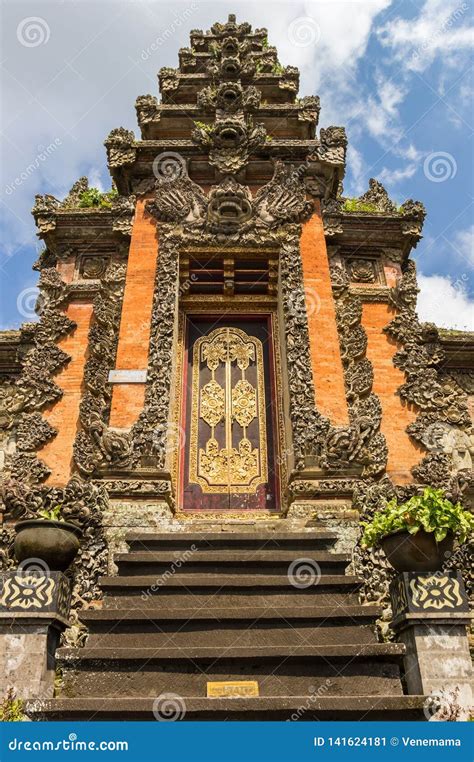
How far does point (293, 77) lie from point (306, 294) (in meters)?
7.50

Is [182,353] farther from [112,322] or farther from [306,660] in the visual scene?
[306,660]

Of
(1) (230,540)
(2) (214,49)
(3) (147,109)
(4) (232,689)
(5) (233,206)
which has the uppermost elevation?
(2) (214,49)

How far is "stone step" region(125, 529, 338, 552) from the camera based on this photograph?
24.6 feet

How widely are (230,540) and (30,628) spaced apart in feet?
8.78

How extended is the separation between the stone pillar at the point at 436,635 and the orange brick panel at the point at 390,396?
4.08m

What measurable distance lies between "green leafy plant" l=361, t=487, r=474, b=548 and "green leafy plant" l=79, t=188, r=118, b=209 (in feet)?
32.1

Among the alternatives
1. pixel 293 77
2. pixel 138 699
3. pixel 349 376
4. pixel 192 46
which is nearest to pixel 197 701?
pixel 138 699

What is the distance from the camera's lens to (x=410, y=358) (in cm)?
1098

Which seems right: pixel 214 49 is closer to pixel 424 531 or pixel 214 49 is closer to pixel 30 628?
pixel 424 531

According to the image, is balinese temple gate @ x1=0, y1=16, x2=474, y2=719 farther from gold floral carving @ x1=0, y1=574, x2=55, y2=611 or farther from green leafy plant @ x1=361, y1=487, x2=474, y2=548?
green leafy plant @ x1=361, y1=487, x2=474, y2=548

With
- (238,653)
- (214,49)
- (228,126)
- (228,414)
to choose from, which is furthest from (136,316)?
(214,49)

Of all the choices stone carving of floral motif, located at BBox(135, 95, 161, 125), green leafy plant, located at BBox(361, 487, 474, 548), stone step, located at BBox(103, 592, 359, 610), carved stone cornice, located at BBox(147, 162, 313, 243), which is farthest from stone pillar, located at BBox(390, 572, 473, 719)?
stone carving of floral motif, located at BBox(135, 95, 161, 125)

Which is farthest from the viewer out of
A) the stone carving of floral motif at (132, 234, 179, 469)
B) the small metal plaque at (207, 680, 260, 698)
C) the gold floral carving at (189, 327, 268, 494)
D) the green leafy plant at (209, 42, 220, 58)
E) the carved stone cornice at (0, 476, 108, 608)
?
the green leafy plant at (209, 42, 220, 58)

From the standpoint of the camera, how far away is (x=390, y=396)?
10.7 m
